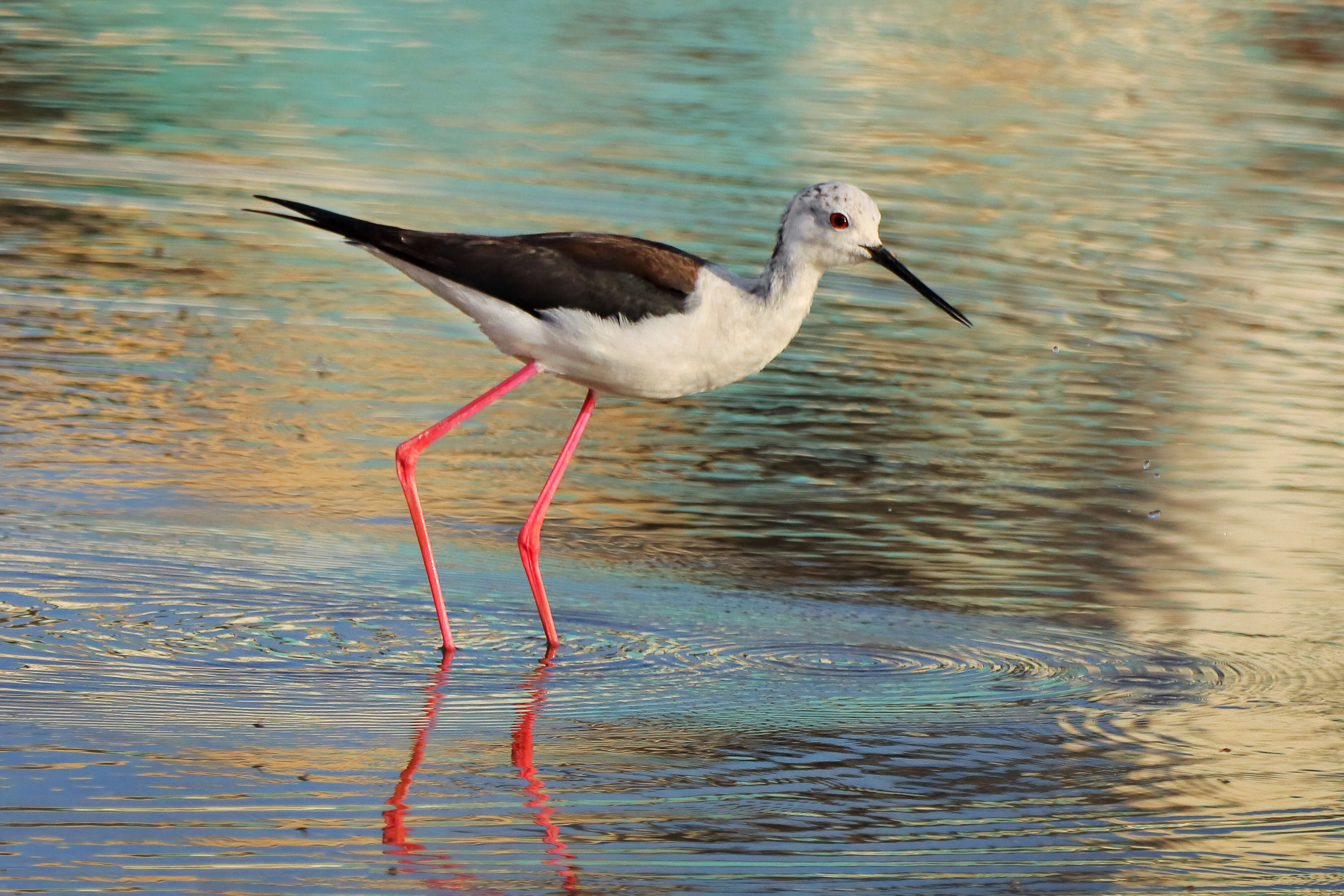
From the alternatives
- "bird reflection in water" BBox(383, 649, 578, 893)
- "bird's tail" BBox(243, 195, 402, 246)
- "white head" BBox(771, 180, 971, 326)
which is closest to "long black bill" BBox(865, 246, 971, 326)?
"white head" BBox(771, 180, 971, 326)

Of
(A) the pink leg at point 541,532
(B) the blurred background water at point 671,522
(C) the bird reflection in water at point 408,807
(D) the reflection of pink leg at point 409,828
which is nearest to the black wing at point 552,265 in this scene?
(A) the pink leg at point 541,532

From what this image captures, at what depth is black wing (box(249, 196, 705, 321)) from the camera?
268 inches

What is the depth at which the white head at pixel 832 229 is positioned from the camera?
688 centimetres

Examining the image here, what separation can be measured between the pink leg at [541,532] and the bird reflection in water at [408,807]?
1.00 feet

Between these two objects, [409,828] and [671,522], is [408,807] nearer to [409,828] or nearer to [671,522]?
[409,828]

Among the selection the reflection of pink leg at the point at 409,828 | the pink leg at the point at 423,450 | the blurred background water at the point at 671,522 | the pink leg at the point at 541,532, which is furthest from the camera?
the pink leg at the point at 423,450

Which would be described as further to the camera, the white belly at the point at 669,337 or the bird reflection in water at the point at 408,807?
the white belly at the point at 669,337

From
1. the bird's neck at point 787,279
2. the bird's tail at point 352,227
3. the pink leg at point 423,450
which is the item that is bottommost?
the pink leg at point 423,450

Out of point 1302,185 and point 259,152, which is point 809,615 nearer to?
point 259,152

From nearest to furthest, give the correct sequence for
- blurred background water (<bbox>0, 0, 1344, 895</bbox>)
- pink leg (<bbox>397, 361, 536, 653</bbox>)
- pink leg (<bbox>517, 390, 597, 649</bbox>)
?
blurred background water (<bbox>0, 0, 1344, 895</bbox>) < pink leg (<bbox>517, 390, 597, 649</bbox>) < pink leg (<bbox>397, 361, 536, 653</bbox>)

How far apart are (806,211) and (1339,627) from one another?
2188mm

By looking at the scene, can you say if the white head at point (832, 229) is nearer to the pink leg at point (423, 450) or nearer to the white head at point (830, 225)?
the white head at point (830, 225)

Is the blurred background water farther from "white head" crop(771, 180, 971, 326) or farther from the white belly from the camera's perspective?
"white head" crop(771, 180, 971, 326)

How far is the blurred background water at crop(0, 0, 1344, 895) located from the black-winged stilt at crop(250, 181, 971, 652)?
2.44 ft
